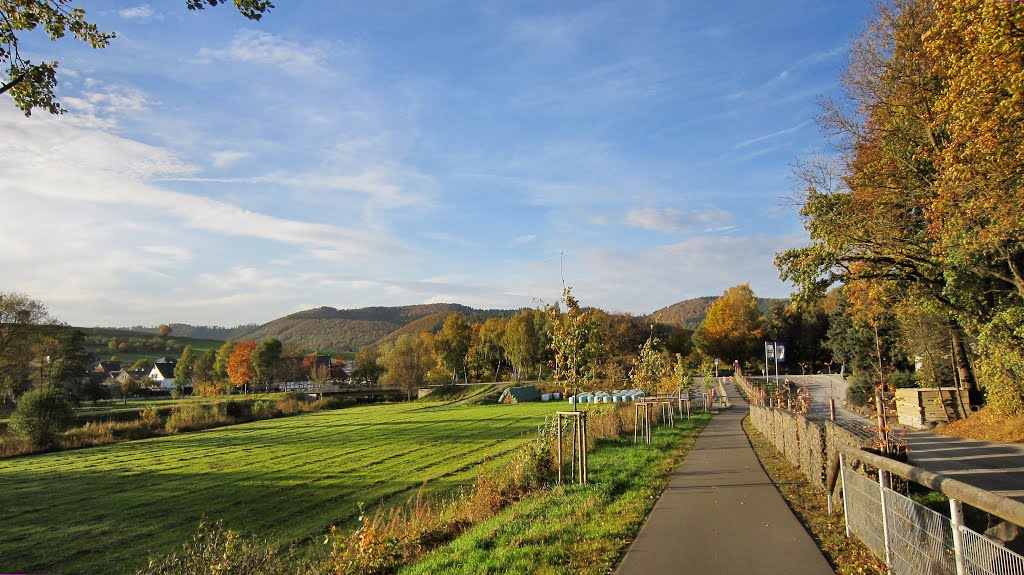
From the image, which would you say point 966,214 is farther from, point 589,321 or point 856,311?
point 856,311

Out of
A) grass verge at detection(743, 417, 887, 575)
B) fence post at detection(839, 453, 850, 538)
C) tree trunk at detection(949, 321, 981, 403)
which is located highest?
tree trunk at detection(949, 321, 981, 403)

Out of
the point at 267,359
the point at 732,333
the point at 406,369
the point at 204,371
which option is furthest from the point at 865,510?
the point at 204,371

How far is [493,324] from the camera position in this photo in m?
109

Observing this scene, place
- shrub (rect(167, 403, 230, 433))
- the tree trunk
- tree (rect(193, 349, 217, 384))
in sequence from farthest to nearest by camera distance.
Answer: tree (rect(193, 349, 217, 384))
shrub (rect(167, 403, 230, 433))
the tree trunk

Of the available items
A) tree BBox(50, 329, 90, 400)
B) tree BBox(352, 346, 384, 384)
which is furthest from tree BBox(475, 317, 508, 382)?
tree BBox(50, 329, 90, 400)

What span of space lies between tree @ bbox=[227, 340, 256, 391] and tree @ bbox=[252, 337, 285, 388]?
2.80m

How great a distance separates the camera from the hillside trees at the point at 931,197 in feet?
38.6

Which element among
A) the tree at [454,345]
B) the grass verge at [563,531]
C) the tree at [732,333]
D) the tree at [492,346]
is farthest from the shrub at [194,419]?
the tree at [732,333]

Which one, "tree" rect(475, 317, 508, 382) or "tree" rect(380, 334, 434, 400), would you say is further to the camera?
"tree" rect(475, 317, 508, 382)

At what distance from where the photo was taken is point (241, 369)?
106m

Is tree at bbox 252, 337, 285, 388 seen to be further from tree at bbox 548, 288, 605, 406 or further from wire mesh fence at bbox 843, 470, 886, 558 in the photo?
wire mesh fence at bbox 843, 470, 886, 558

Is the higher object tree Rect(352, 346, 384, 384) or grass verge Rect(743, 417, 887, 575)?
tree Rect(352, 346, 384, 384)

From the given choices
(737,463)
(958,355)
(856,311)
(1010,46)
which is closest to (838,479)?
(737,463)

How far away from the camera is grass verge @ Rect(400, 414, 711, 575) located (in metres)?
6.65
